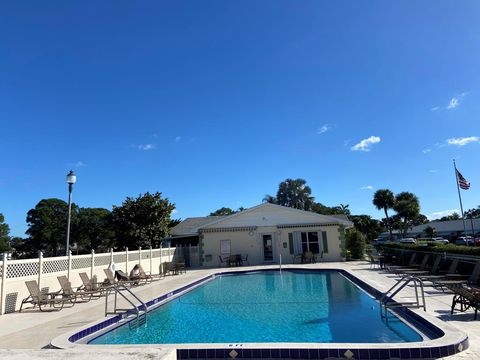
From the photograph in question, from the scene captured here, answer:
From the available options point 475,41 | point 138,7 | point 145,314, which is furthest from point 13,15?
point 475,41

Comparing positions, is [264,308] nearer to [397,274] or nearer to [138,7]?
[397,274]

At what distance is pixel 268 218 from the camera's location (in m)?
27.3

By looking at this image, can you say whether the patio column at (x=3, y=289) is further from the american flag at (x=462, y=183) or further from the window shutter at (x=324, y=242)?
the american flag at (x=462, y=183)

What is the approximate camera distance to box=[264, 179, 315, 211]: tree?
64000 millimetres

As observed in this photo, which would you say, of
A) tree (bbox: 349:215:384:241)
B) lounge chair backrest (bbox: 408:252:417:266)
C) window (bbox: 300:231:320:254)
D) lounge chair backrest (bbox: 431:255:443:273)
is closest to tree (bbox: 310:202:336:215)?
tree (bbox: 349:215:384:241)

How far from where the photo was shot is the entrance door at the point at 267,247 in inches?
1065

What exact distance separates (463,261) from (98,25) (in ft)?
52.7

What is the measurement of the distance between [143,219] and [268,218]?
9.60 m

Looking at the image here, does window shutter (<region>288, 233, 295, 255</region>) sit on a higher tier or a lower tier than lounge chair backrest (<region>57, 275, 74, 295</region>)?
higher

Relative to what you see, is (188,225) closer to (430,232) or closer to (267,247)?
(267,247)

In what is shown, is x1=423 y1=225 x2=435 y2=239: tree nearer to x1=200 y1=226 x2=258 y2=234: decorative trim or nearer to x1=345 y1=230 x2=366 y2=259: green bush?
x1=345 y1=230 x2=366 y2=259: green bush

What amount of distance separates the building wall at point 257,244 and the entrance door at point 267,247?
45cm

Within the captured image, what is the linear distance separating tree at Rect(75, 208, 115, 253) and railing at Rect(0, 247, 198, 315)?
145ft

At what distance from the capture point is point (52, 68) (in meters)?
15.3
